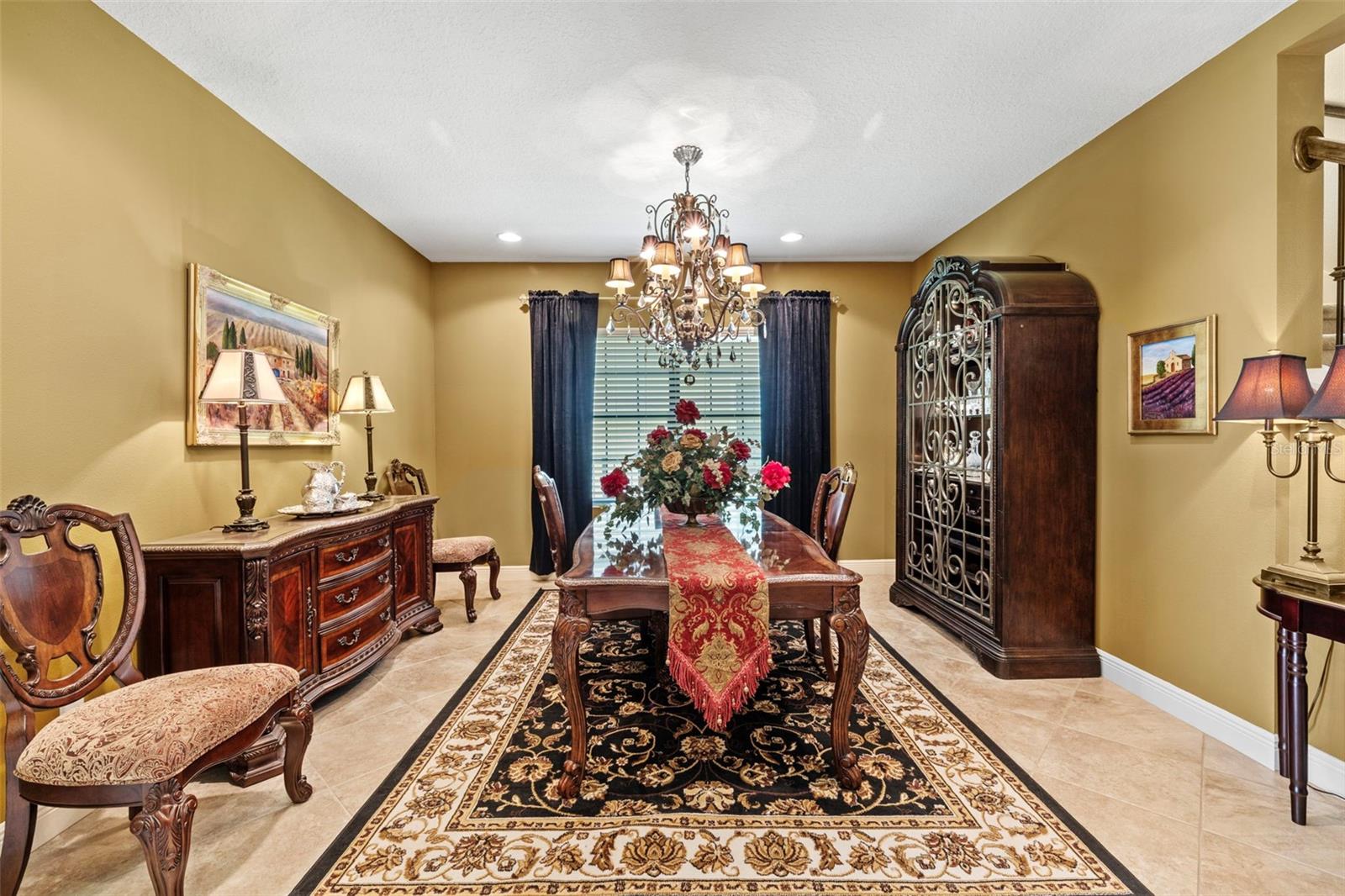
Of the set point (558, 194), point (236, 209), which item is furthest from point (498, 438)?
point (236, 209)

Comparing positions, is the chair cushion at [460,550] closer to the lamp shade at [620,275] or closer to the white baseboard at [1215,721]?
the lamp shade at [620,275]

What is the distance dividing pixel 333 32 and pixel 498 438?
126 inches

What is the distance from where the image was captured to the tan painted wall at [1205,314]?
2.11 meters

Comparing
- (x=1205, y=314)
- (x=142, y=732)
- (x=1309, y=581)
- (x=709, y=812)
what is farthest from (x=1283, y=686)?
(x=142, y=732)

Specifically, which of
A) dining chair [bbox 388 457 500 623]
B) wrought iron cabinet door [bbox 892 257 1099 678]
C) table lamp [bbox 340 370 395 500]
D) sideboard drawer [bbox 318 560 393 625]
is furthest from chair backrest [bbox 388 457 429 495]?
wrought iron cabinet door [bbox 892 257 1099 678]

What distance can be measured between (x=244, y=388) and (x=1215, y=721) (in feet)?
13.6

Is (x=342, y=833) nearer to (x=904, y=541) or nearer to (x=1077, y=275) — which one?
(x=904, y=541)

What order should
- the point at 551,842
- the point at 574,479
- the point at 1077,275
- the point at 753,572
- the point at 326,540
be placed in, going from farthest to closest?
the point at 574,479
the point at 1077,275
the point at 326,540
the point at 753,572
the point at 551,842

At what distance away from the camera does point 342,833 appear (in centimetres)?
177

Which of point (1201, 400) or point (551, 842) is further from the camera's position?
point (1201, 400)

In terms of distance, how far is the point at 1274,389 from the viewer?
6.05 ft

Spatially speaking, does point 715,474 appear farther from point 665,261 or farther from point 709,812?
point 709,812

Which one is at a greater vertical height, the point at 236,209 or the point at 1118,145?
the point at 1118,145

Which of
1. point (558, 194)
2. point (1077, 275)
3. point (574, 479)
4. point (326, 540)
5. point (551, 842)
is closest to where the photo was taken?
point (551, 842)
